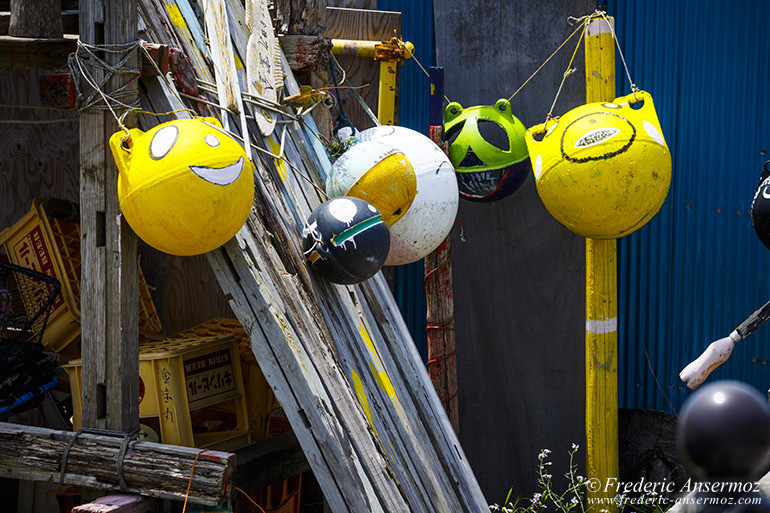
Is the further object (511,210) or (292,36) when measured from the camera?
(511,210)

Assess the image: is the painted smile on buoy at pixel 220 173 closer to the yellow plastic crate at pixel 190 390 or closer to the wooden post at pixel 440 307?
the yellow plastic crate at pixel 190 390

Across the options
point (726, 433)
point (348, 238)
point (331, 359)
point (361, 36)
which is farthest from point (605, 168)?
point (726, 433)

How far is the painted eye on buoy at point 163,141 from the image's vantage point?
2521 millimetres

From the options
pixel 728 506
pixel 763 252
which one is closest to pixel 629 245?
pixel 763 252

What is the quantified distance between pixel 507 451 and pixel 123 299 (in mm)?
2912

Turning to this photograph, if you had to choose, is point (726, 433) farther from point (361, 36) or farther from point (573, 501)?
point (361, 36)

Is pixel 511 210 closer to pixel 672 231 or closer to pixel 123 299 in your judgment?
pixel 672 231

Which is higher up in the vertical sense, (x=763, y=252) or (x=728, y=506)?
(x=728, y=506)

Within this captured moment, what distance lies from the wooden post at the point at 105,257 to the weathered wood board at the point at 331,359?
0.94 feet

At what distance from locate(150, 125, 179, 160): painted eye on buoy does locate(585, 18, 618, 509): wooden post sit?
7.92 feet

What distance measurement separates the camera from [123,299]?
3.00 meters

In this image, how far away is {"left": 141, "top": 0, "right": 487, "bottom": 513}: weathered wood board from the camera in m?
2.81

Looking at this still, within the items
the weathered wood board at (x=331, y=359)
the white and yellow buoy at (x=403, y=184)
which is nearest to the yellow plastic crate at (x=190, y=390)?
the weathered wood board at (x=331, y=359)

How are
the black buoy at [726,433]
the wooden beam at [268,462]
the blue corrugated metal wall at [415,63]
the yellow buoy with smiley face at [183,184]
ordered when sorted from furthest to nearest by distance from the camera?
the blue corrugated metal wall at [415,63], the wooden beam at [268,462], the yellow buoy with smiley face at [183,184], the black buoy at [726,433]
